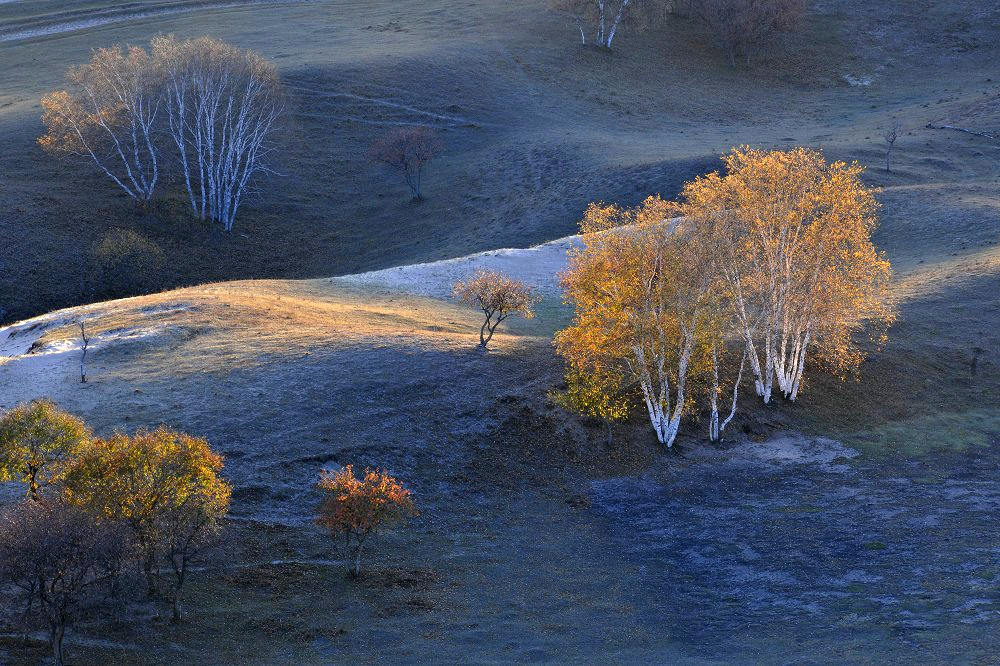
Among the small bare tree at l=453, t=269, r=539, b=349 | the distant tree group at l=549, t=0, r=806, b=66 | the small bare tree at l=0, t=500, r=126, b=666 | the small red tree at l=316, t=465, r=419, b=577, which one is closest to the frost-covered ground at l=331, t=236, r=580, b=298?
the small bare tree at l=453, t=269, r=539, b=349

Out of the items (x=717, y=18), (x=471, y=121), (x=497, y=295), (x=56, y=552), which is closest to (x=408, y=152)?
(x=471, y=121)

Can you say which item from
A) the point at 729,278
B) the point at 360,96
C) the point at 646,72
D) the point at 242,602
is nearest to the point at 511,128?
the point at 360,96

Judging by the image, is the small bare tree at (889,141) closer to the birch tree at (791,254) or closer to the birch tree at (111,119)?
the birch tree at (791,254)

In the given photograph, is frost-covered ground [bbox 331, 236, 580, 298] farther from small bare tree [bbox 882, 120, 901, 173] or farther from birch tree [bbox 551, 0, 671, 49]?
birch tree [bbox 551, 0, 671, 49]

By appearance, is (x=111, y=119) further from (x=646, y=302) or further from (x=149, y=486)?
(x=149, y=486)

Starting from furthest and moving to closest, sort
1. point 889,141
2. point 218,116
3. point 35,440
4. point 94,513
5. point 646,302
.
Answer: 1. point 218,116
2. point 889,141
3. point 646,302
4. point 35,440
5. point 94,513

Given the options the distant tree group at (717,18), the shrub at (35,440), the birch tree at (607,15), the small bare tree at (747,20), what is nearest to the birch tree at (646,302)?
the shrub at (35,440)
